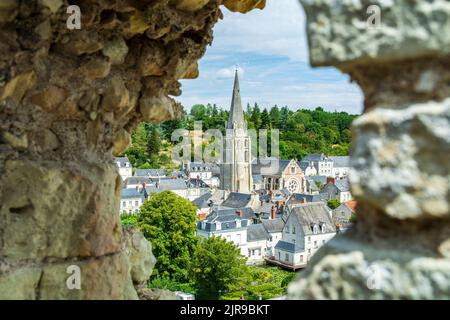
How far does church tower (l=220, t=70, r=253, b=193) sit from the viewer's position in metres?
67.8

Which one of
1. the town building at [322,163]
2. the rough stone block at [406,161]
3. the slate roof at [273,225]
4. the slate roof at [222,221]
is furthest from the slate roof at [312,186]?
the rough stone block at [406,161]

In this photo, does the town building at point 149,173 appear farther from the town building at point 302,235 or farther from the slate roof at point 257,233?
the town building at point 302,235

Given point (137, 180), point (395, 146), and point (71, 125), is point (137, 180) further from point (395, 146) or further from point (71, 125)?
point (395, 146)

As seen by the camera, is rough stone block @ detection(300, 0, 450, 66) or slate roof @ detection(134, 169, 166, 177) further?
slate roof @ detection(134, 169, 166, 177)

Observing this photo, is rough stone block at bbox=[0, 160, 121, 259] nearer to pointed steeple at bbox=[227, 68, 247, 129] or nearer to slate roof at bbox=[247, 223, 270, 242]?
slate roof at bbox=[247, 223, 270, 242]

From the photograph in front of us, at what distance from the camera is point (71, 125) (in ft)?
10.6

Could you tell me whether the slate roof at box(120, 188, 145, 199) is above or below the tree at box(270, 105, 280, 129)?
below

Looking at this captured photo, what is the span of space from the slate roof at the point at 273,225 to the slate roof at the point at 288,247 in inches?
95.2

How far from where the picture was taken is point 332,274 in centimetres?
142

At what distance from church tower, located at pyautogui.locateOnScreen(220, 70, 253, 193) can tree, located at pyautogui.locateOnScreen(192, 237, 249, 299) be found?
A: 122 ft

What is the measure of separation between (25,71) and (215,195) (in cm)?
5420

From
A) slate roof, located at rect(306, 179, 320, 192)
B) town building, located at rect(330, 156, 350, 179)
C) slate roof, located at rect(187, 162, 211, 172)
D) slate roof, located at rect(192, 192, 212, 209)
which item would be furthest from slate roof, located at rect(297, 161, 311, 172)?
slate roof, located at rect(192, 192, 212, 209)
